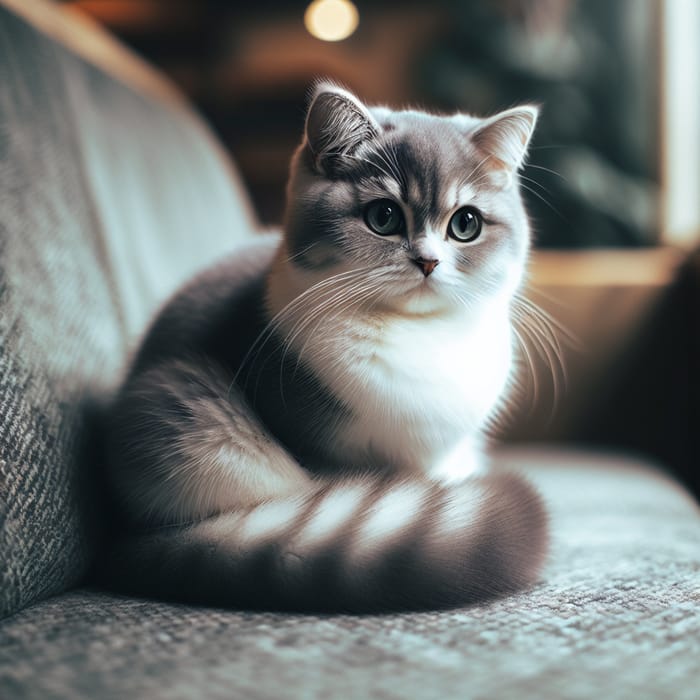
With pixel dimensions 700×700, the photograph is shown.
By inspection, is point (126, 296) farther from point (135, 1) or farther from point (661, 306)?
point (135, 1)

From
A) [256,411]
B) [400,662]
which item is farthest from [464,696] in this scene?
[256,411]

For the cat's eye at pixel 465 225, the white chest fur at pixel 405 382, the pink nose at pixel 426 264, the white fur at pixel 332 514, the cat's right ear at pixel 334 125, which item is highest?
the cat's right ear at pixel 334 125

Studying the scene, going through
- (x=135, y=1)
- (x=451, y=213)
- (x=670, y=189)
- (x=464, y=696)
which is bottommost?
(x=464, y=696)

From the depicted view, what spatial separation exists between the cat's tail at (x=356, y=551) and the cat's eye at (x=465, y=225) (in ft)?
1.00

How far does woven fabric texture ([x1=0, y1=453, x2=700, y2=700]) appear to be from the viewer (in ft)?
1.85

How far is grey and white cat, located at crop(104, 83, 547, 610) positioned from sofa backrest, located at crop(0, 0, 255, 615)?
0.08 m

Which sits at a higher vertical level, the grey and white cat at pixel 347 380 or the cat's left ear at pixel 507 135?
the cat's left ear at pixel 507 135

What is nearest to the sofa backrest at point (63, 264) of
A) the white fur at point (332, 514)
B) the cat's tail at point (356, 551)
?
the cat's tail at point (356, 551)

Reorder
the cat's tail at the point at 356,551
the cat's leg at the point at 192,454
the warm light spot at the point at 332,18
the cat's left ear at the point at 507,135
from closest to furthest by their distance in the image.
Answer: the cat's tail at the point at 356,551, the cat's leg at the point at 192,454, the cat's left ear at the point at 507,135, the warm light spot at the point at 332,18

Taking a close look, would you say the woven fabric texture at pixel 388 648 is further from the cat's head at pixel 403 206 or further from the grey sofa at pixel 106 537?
the cat's head at pixel 403 206

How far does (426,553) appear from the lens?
73cm

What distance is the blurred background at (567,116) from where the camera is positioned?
1.74 meters

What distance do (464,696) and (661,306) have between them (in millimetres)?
1377

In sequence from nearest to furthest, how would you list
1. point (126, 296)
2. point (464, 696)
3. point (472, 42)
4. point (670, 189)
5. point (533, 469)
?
1. point (464, 696)
2. point (126, 296)
3. point (533, 469)
4. point (670, 189)
5. point (472, 42)
